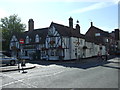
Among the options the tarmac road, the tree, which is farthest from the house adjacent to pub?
the tarmac road

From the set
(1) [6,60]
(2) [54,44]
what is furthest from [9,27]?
(1) [6,60]

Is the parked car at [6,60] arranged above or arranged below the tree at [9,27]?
below

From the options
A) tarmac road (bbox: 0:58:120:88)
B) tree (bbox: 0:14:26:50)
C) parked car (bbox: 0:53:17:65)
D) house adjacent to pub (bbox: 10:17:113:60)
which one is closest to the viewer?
tarmac road (bbox: 0:58:120:88)

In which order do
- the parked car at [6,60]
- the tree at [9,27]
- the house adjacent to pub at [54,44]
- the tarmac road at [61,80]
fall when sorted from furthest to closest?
the tree at [9,27], the house adjacent to pub at [54,44], the parked car at [6,60], the tarmac road at [61,80]

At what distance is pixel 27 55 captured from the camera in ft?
115

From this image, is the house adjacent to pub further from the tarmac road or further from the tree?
the tarmac road

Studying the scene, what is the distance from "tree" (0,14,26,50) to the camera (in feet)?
142

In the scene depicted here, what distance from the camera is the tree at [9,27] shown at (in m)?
43.4

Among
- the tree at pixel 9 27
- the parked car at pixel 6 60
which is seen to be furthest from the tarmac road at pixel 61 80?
the tree at pixel 9 27

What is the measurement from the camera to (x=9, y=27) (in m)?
45.7

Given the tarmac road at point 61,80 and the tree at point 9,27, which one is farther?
Result: the tree at point 9,27

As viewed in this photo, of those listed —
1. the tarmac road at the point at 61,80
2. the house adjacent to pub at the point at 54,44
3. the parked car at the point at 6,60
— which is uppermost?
the house adjacent to pub at the point at 54,44

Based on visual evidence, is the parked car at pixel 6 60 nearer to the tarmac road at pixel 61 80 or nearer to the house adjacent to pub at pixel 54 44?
the house adjacent to pub at pixel 54 44

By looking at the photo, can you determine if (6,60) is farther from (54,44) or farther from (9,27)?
(9,27)
